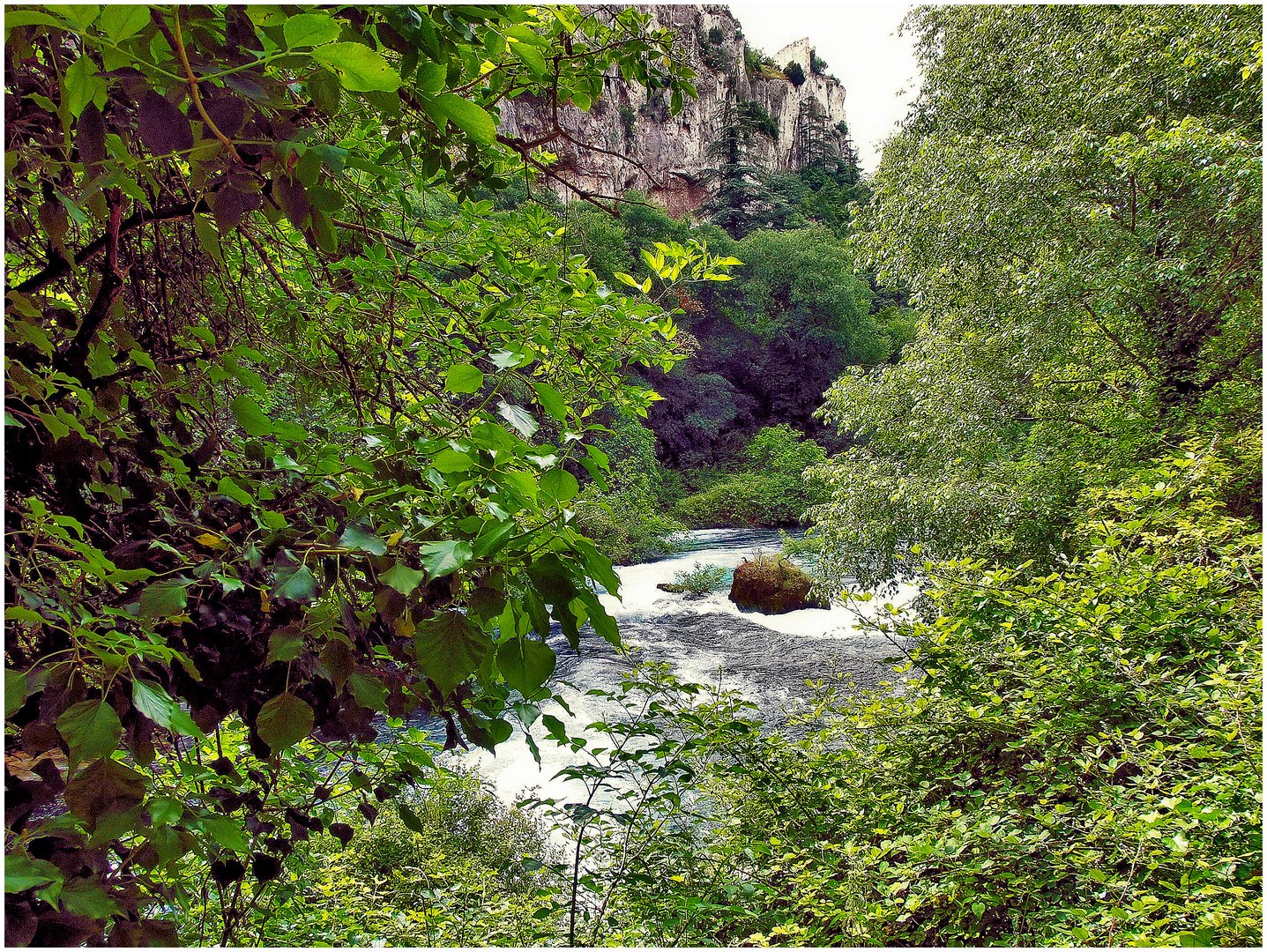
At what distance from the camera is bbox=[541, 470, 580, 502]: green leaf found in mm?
416

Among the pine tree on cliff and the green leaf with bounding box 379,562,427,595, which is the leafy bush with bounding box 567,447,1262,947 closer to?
the green leaf with bounding box 379,562,427,595

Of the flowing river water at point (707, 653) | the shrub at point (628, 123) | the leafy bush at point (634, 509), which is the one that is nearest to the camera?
the flowing river water at point (707, 653)

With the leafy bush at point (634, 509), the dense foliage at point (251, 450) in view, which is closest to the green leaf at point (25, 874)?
the dense foliage at point (251, 450)

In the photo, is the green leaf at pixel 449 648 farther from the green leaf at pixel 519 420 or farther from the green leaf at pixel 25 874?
the green leaf at pixel 25 874

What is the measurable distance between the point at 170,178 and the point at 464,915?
1669 mm

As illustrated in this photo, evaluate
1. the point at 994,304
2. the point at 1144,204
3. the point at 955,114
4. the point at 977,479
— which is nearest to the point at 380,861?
the point at 977,479

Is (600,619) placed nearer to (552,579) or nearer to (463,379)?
(552,579)

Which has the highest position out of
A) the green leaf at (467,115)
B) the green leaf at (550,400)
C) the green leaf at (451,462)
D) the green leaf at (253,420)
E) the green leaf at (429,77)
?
the green leaf at (429,77)

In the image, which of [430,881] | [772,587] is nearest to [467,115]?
[430,881]

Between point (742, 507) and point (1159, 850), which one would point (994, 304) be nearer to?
point (1159, 850)

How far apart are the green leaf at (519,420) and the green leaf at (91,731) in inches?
12.2

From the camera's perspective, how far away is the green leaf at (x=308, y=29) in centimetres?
32

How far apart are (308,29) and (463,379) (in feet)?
0.70

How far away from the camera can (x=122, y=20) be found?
325 mm
